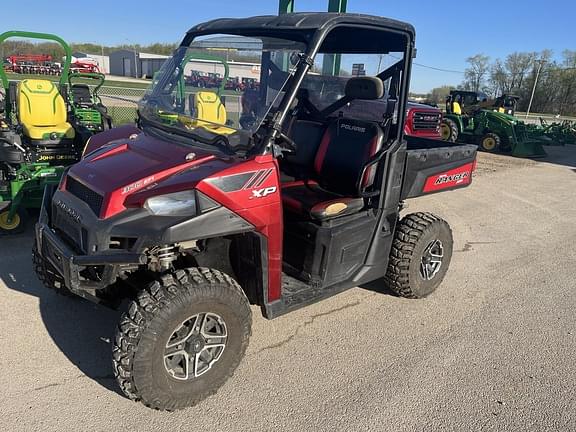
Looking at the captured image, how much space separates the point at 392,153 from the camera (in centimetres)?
341

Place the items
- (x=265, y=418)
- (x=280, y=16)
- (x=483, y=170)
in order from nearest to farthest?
(x=265, y=418) → (x=280, y=16) → (x=483, y=170)

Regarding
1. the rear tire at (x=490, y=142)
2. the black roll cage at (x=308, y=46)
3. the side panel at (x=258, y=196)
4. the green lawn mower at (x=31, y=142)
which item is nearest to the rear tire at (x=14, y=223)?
the green lawn mower at (x=31, y=142)

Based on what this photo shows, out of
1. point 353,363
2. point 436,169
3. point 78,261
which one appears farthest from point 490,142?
point 78,261

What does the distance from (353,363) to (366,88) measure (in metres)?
1.87

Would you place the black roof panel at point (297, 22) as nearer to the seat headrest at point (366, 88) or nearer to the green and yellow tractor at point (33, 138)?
the seat headrest at point (366, 88)

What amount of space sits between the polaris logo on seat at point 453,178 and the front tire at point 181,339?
2.19 meters

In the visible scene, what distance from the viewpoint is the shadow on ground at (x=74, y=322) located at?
2967 mm

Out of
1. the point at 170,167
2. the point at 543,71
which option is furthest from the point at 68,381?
the point at 543,71

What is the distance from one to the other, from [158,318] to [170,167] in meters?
0.85

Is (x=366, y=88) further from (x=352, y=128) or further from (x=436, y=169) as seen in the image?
(x=436, y=169)

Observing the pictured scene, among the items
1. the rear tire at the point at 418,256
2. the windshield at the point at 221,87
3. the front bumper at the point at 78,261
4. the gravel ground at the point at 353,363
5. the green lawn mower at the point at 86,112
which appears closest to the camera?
the front bumper at the point at 78,261

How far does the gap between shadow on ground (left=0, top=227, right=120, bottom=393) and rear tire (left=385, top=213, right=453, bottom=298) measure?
228 cm

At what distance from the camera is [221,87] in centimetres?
325

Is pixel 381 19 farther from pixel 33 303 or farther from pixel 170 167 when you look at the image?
pixel 33 303
